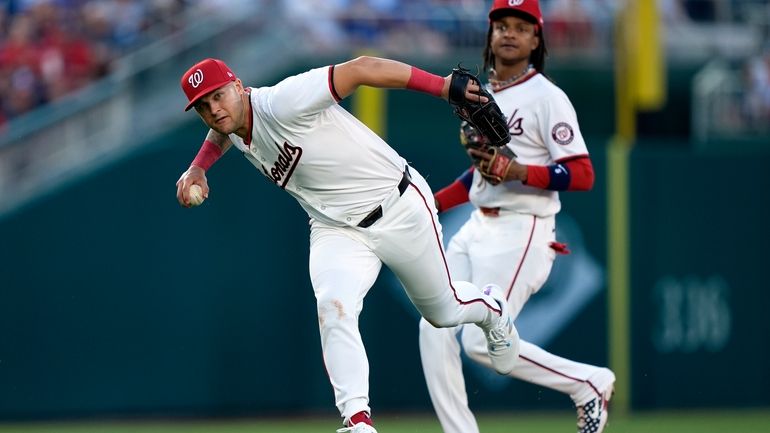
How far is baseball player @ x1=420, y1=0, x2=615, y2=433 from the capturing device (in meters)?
6.78

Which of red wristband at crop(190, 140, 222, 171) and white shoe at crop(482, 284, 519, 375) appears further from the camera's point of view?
white shoe at crop(482, 284, 519, 375)

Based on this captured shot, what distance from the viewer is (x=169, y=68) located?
12.0 meters

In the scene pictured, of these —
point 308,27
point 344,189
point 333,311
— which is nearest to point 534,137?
point 344,189

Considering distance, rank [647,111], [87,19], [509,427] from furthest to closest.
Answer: [647,111] < [87,19] < [509,427]

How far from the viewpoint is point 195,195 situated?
6008mm

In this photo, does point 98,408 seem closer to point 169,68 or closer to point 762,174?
point 169,68

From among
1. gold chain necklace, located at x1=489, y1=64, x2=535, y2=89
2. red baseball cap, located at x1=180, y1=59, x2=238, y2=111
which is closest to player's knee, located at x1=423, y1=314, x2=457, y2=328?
gold chain necklace, located at x1=489, y1=64, x2=535, y2=89

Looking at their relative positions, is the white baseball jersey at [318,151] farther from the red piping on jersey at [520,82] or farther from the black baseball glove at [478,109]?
the red piping on jersey at [520,82]

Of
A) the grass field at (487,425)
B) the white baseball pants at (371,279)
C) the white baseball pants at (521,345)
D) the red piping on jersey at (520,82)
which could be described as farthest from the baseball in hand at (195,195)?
the grass field at (487,425)

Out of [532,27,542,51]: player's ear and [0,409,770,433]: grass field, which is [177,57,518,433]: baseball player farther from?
[0,409,770,433]: grass field

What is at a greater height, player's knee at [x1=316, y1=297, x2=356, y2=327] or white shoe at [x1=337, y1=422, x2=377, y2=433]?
player's knee at [x1=316, y1=297, x2=356, y2=327]

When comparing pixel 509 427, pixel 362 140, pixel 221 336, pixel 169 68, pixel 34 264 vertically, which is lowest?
pixel 509 427

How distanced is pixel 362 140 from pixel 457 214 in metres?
4.59

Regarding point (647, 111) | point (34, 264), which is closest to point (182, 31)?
point (34, 264)
